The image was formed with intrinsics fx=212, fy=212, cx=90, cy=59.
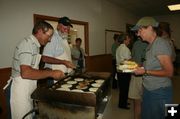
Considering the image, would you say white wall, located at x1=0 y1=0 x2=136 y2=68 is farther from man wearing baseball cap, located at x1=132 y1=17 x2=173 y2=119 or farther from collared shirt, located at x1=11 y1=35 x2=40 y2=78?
man wearing baseball cap, located at x1=132 y1=17 x2=173 y2=119

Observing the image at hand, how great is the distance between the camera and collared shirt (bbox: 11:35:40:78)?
5.56 feet

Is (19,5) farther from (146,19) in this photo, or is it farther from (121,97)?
(121,97)

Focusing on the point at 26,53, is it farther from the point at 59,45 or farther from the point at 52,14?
the point at 52,14

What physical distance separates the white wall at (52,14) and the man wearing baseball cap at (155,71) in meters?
Result: 1.92

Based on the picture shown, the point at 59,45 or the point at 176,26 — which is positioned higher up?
the point at 176,26

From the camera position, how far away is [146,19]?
1.88 metres

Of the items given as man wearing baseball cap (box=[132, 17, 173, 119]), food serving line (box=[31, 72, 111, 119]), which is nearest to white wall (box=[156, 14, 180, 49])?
man wearing baseball cap (box=[132, 17, 173, 119])

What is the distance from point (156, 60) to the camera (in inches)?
71.3

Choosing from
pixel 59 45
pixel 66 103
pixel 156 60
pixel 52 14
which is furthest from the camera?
pixel 52 14

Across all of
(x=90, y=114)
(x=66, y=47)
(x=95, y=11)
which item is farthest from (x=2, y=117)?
(x=95, y=11)

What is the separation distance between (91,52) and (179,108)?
4.43m

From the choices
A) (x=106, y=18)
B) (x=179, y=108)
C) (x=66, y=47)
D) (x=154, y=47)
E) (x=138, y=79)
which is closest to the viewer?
(x=179, y=108)

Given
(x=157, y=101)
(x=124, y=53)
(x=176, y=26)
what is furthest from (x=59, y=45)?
(x=176, y=26)

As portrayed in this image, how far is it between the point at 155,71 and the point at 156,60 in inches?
3.8
